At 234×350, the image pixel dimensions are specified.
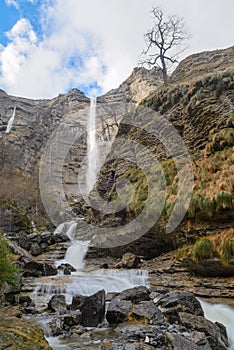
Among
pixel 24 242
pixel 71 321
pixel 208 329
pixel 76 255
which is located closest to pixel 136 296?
pixel 71 321

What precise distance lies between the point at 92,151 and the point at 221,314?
56.5 metres

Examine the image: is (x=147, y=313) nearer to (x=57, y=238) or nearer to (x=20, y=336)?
(x=20, y=336)

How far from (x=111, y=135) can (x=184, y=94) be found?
1949 inches

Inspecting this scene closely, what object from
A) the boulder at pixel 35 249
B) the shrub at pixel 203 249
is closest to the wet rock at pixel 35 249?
the boulder at pixel 35 249

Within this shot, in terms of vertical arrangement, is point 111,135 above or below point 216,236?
above

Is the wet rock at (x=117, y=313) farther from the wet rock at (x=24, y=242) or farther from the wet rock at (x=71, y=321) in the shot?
the wet rock at (x=24, y=242)

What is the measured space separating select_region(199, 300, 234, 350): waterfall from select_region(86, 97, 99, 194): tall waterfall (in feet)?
147

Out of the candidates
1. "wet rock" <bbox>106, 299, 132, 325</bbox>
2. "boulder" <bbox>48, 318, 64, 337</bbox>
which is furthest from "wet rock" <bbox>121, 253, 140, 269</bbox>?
"boulder" <bbox>48, 318, 64, 337</bbox>

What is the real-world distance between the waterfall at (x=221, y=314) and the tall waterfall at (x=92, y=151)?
4481cm

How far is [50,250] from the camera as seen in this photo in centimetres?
2069

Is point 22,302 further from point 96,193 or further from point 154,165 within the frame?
point 96,193

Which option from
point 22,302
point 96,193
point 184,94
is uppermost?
point 184,94

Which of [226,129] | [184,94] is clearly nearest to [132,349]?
[226,129]

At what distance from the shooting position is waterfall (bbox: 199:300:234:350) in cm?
699
